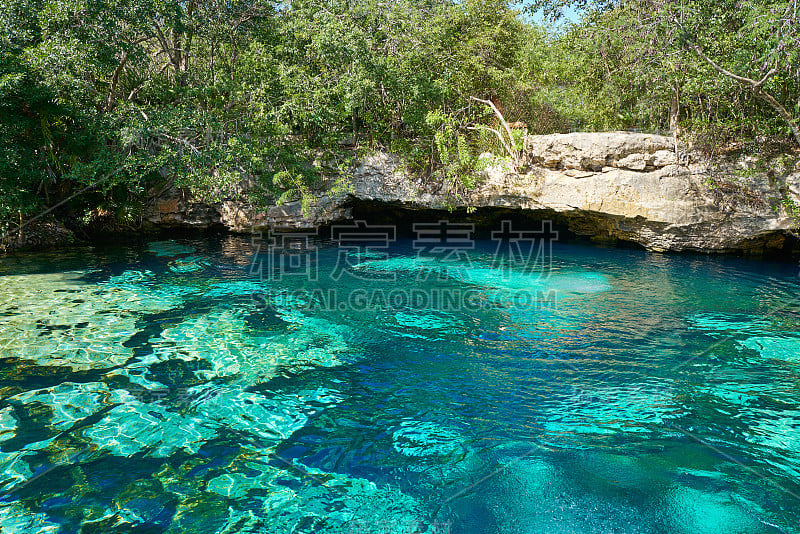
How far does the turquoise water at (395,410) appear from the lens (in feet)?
10.5

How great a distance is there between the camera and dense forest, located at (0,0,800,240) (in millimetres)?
8898

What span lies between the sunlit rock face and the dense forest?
21.2 inches

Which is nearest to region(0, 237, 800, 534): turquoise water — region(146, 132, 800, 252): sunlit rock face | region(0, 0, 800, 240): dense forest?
region(146, 132, 800, 252): sunlit rock face

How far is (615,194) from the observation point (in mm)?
11023

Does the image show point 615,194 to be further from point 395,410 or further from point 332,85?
point 395,410

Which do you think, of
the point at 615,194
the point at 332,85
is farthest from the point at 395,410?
the point at 332,85

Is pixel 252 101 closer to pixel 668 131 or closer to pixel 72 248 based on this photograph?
pixel 72 248

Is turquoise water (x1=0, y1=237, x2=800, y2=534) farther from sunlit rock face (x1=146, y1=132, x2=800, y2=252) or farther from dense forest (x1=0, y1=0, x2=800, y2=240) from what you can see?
dense forest (x1=0, y1=0, x2=800, y2=240)

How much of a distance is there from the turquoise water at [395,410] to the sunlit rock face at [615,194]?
285 centimetres

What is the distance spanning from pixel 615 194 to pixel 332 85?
7.23m

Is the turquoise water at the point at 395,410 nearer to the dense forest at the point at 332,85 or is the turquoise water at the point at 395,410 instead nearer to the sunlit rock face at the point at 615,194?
the sunlit rock face at the point at 615,194

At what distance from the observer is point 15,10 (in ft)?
27.8

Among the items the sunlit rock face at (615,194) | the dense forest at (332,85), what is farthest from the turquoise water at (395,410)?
the dense forest at (332,85)

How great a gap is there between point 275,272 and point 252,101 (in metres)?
4.68
